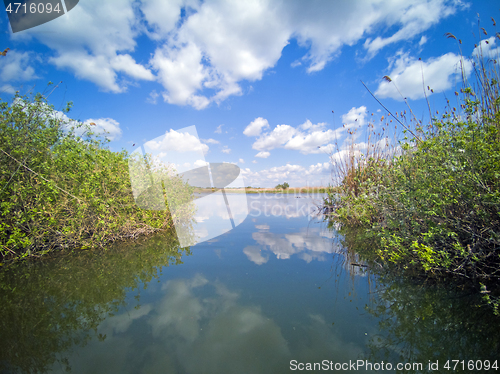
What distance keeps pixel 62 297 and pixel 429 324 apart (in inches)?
165

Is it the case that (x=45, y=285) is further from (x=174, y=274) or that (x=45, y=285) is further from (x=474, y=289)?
(x=474, y=289)

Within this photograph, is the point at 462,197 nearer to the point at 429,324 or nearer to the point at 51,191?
the point at 429,324

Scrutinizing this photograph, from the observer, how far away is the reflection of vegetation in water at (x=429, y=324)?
1.74 metres

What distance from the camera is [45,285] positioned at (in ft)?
10.3

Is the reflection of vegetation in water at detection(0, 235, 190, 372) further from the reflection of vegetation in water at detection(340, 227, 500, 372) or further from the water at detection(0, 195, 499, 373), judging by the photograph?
the reflection of vegetation in water at detection(340, 227, 500, 372)

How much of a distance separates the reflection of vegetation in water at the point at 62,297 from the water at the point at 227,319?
0.01 metres

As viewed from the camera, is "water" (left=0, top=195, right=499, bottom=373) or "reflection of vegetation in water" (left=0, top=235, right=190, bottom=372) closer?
"water" (left=0, top=195, right=499, bottom=373)

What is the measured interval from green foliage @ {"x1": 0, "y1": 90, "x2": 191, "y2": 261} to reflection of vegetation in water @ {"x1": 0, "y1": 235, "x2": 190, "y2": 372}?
57 centimetres

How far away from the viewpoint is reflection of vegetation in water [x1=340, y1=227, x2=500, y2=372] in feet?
5.71

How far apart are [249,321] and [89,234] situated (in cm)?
476

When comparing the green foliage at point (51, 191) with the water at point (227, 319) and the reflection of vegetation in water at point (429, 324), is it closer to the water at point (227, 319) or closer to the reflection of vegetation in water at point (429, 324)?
the water at point (227, 319)

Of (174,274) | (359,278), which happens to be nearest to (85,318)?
(174,274)

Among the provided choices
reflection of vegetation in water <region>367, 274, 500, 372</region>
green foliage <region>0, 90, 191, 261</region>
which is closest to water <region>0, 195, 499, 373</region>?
reflection of vegetation in water <region>367, 274, 500, 372</region>

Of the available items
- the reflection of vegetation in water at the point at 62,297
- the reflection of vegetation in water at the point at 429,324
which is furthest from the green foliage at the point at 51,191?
the reflection of vegetation in water at the point at 429,324
